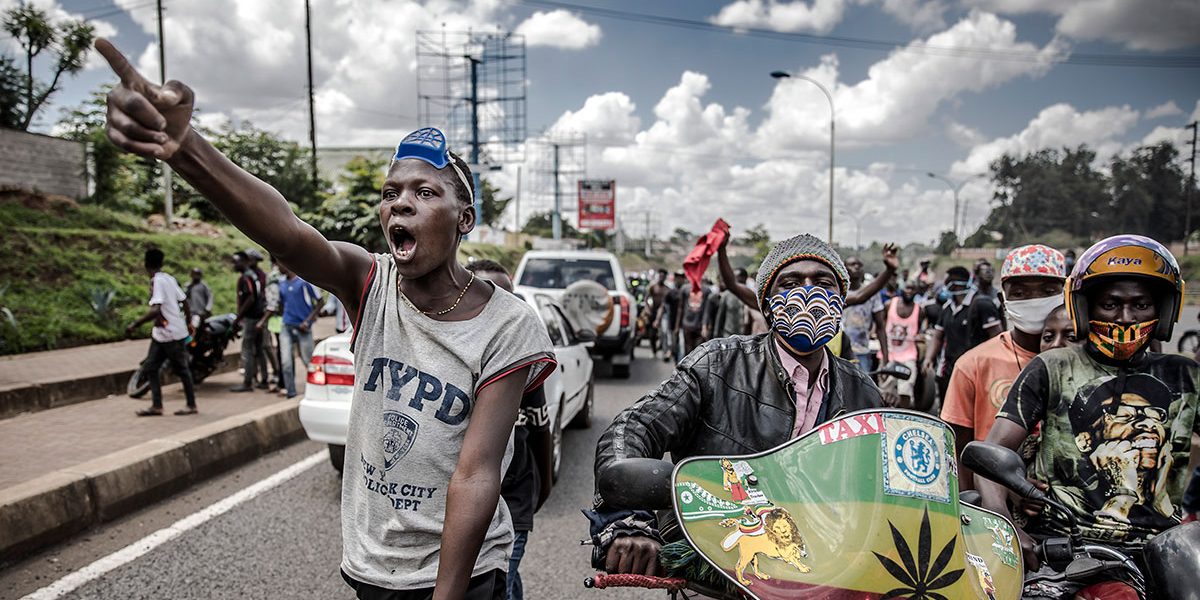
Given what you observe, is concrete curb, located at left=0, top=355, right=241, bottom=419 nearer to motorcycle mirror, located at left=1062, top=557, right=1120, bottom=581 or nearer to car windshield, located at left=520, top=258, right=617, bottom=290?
car windshield, located at left=520, top=258, right=617, bottom=290

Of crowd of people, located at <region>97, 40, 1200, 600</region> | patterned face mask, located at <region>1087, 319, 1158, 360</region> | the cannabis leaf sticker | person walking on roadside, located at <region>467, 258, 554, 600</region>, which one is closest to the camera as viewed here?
the cannabis leaf sticker

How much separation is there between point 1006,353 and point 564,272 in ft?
29.7

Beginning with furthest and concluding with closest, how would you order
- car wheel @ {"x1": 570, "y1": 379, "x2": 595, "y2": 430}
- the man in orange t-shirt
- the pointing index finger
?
car wheel @ {"x1": 570, "y1": 379, "x2": 595, "y2": 430} < the man in orange t-shirt < the pointing index finger

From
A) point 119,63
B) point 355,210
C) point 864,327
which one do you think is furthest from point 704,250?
point 355,210

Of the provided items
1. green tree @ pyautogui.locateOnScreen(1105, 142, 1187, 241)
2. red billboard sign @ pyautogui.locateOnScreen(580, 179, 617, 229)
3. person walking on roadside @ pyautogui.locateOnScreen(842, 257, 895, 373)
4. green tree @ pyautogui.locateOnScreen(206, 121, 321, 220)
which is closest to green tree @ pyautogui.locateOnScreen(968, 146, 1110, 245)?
green tree @ pyautogui.locateOnScreen(1105, 142, 1187, 241)

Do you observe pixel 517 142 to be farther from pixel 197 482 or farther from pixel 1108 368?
pixel 1108 368

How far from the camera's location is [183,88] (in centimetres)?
151

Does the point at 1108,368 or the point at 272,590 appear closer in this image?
the point at 1108,368

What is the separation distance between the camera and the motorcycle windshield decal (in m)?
1.61

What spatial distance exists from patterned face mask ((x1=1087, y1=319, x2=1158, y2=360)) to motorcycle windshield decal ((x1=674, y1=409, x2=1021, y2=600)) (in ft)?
3.47

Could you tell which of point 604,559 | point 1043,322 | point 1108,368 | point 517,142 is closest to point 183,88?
point 604,559

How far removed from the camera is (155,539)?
4816mm

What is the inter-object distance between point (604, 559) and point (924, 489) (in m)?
0.77

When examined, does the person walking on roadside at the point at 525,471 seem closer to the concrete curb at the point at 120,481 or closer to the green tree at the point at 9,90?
the concrete curb at the point at 120,481
